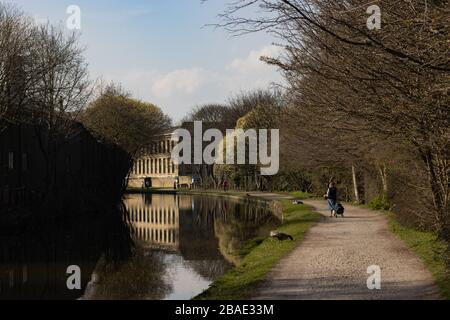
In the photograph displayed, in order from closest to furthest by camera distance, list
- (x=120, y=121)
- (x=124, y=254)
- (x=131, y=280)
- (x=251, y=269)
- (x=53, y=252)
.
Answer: (x=251, y=269) < (x=131, y=280) < (x=53, y=252) < (x=124, y=254) < (x=120, y=121)

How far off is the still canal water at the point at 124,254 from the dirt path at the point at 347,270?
2.32m

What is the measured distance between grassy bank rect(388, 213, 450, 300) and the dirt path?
6.1 inches

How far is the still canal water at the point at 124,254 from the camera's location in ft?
45.1

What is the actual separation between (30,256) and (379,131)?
11.1 metres

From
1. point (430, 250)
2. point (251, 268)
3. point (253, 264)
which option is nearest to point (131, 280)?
point (253, 264)

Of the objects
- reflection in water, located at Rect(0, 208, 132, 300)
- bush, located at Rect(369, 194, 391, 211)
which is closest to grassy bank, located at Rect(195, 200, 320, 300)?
reflection in water, located at Rect(0, 208, 132, 300)

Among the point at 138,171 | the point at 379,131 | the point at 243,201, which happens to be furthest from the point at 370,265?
the point at 138,171

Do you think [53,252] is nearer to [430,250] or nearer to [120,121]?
[430,250]

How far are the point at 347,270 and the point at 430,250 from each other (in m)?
2.91

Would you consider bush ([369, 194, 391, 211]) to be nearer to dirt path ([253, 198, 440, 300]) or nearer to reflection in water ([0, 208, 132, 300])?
dirt path ([253, 198, 440, 300])

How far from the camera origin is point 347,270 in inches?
479

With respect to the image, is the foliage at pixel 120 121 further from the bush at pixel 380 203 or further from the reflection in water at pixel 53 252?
the bush at pixel 380 203

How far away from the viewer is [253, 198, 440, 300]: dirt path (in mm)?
9883

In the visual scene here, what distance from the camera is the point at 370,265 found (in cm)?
1271
